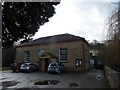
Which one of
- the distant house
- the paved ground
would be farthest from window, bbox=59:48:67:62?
the paved ground

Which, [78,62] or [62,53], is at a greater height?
[62,53]

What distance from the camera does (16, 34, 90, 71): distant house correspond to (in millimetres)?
18406

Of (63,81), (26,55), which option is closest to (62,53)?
(26,55)

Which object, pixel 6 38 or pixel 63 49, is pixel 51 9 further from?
pixel 63 49

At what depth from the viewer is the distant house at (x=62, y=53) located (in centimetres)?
1841

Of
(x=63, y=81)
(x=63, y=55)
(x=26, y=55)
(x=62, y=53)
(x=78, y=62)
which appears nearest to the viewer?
(x=63, y=81)

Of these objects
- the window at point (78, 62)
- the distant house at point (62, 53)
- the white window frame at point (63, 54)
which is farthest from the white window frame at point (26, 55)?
the window at point (78, 62)

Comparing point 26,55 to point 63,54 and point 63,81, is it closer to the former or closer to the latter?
point 63,54

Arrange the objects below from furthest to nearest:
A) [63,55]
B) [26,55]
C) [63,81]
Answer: [26,55]
[63,55]
[63,81]

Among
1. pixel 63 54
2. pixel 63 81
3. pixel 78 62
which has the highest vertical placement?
pixel 63 54

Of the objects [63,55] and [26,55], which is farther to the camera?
[26,55]

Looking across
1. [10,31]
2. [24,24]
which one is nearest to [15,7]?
[24,24]

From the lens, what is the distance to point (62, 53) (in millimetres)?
20047

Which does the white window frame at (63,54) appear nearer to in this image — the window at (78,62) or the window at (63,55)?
the window at (63,55)
